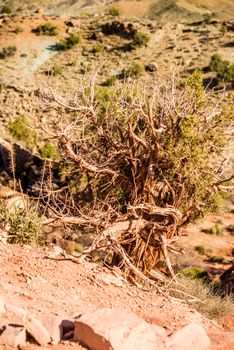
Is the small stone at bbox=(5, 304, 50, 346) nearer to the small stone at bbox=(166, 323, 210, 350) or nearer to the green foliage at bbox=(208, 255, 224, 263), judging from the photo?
the small stone at bbox=(166, 323, 210, 350)

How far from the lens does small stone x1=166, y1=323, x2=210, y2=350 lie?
18.6ft

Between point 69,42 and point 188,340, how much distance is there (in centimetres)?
4697

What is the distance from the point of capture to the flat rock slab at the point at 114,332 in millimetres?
5031

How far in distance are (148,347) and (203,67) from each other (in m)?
40.6

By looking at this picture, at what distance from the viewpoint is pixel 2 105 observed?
127 feet

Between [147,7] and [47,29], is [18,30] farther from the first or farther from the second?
[147,7]

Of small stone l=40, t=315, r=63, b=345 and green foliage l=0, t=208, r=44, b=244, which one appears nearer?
small stone l=40, t=315, r=63, b=345

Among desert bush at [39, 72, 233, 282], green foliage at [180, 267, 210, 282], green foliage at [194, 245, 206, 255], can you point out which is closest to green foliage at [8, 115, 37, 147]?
green foliage at [194, 245, 206, 255]

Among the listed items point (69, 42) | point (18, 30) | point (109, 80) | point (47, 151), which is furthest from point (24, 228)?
point (18, 30)

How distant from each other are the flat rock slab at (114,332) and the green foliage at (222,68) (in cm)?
3654

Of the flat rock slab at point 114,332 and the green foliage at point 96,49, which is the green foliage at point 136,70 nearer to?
the green foliage at point 96,49

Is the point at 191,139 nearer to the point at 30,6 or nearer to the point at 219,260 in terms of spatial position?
the point at 219,260

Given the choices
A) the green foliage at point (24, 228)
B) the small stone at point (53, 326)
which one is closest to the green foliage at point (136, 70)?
the green foliage at point (24, 228)

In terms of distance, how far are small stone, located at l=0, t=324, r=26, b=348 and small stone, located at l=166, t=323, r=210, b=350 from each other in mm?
1617
